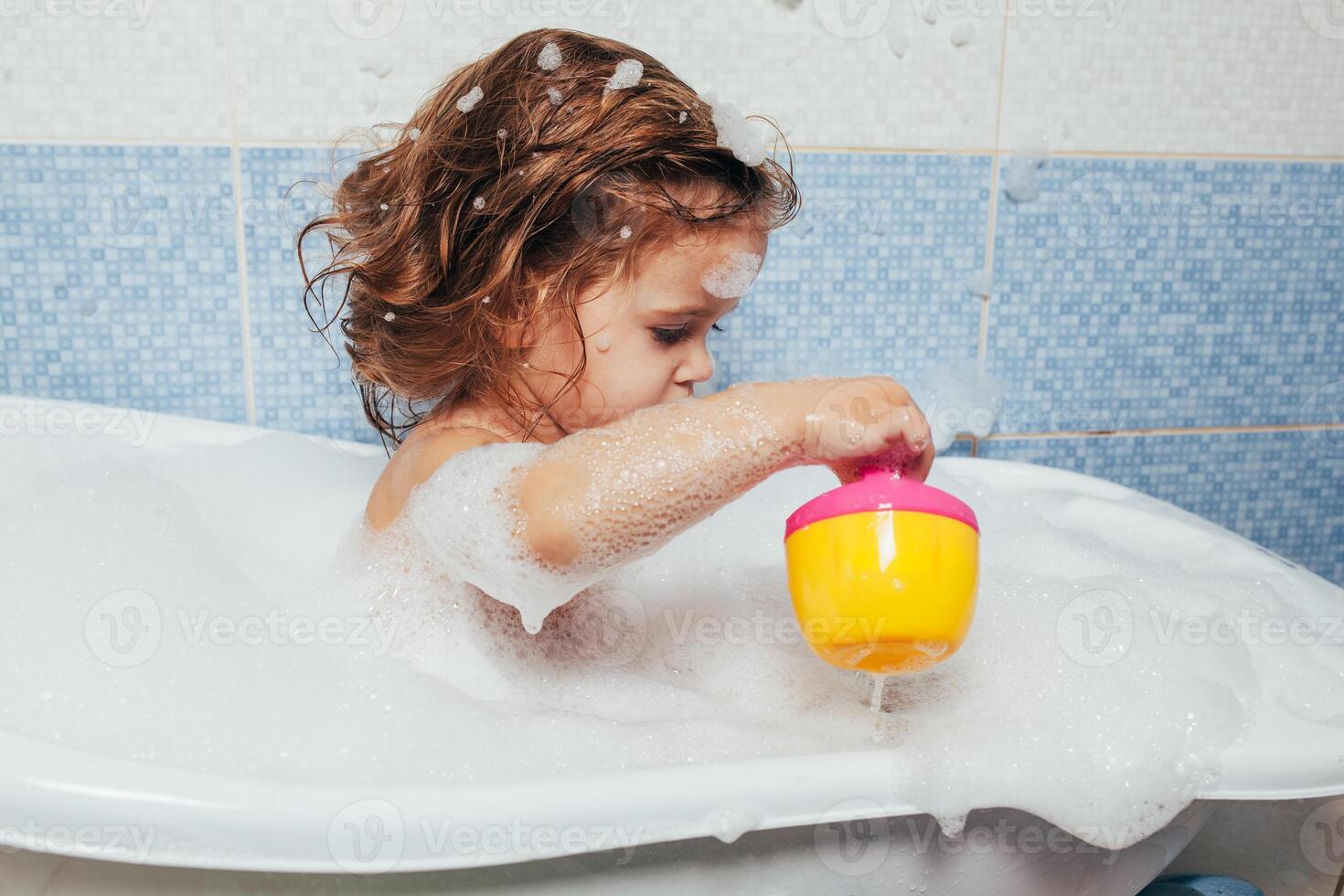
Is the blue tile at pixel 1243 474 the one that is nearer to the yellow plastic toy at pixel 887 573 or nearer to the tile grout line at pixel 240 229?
the yellow plastic toy at pixel 887 573

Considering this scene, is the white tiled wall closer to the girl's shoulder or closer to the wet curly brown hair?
the wet curly brown hair

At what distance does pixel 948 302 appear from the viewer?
142cm

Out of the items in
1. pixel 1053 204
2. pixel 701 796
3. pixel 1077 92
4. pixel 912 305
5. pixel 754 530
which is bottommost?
pixel 754 530

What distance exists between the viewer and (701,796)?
0.64 meters

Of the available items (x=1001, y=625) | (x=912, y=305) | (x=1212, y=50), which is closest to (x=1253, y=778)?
(x=1001, y=625)

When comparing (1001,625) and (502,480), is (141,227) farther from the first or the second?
(1001,625)

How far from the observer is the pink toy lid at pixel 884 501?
28.0 inches

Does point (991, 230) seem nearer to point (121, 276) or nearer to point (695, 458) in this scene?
point (695, 458)

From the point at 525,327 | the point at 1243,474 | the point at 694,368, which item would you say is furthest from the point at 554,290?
the point at 1243,474

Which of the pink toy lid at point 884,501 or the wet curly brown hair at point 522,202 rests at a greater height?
the wet curly brown hair at point 522,202

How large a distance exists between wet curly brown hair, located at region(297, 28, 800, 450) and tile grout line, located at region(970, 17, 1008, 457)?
44 centimetres

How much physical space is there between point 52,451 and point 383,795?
83 cm

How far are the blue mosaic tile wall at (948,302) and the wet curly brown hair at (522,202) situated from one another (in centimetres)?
27

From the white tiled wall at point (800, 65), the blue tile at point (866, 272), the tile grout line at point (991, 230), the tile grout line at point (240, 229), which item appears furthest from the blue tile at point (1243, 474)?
the tile grout line at point (240, 229)
